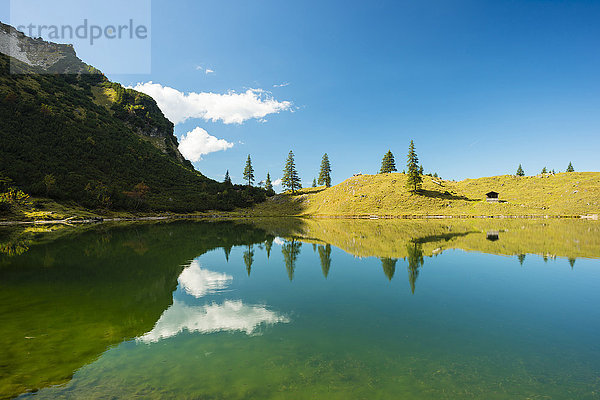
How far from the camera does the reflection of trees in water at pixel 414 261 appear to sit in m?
16.3

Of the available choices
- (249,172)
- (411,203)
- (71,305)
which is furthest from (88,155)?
(411,203)

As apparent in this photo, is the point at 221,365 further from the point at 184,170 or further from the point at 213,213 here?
the point at 184,170

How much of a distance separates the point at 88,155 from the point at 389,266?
411 feet

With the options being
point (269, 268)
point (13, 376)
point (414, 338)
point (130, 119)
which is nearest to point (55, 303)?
point (13, 376)

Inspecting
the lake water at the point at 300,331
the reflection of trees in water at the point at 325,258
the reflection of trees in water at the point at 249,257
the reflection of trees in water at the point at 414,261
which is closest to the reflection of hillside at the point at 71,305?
the lake water at the point at 300,331

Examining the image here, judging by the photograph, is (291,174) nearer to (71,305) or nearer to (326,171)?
(326,171)

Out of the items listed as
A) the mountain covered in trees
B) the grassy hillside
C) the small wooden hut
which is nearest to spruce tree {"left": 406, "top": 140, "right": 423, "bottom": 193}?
the grassy hillside

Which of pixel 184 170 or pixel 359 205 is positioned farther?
pixel 184 170

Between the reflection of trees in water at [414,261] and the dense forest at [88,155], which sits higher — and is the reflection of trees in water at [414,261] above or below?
below

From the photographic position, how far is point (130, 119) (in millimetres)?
160625

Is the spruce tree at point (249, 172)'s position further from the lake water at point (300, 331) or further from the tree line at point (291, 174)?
the lake water at point (300, 331)

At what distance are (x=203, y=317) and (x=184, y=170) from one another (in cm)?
15008

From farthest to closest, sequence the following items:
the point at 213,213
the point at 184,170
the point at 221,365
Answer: the point at 184,170 → the point at 213,213 → the point at 221,365

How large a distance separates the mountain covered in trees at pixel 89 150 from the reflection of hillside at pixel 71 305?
215 feet
